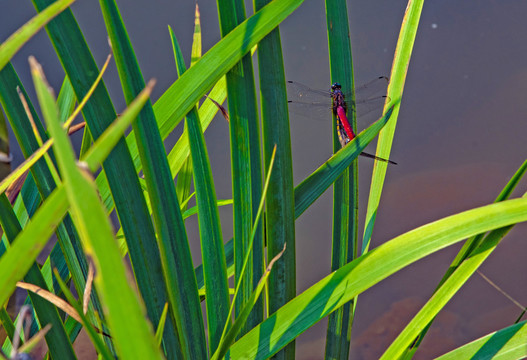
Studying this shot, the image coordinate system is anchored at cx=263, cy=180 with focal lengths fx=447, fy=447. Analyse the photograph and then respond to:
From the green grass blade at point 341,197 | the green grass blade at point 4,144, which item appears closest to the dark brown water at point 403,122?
the green grass blade at point 4,144

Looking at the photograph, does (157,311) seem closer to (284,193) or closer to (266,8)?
(284,193)

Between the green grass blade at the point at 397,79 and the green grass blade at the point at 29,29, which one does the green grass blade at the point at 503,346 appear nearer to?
the green grass blade at the point at 397,79

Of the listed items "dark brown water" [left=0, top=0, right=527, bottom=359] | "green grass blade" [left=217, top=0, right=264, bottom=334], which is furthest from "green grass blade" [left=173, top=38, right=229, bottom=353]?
"dark brown water" [left=0, top=0, right=527, bottom=359]

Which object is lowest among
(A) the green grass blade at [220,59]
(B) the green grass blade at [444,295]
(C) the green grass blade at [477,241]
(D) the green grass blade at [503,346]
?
(D) the green grass blade at [503,346]

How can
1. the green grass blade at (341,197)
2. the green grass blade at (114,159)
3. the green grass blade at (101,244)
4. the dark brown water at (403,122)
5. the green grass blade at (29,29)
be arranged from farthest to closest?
the dark brown water at (403,122) → the green grass blade at (341,197) → the green grass blade at (114,159) → the green grass blade at (29,29) → the green grass blade at (101,244)

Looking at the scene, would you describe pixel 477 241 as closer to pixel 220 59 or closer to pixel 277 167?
pixel 277 167

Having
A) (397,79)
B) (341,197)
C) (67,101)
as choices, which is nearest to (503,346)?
(341,197)
